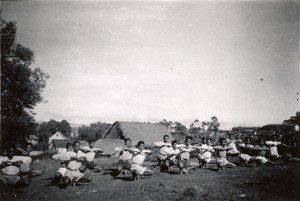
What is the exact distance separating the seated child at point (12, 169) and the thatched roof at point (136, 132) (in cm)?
3272

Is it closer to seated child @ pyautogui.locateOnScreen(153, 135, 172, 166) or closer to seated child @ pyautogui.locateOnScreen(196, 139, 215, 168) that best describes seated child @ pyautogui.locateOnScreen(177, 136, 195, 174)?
seated child @ pyautogui.locateOnScreen(196, 139, 215, 168)

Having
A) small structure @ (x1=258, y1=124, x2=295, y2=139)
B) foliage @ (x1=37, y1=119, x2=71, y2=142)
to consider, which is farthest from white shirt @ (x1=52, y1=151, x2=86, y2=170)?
foliage @ (x1=37, y1=119, x2=71, y2=142)

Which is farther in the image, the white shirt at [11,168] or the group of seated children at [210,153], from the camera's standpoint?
the group of seated children at [210,153]

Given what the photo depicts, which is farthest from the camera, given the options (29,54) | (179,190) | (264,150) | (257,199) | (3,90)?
(29,54)

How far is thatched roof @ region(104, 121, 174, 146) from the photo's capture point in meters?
43.8

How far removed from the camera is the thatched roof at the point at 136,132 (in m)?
43.8

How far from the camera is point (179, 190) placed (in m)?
8.73

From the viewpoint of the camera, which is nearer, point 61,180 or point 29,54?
point 61,180

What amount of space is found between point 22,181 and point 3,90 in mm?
13230

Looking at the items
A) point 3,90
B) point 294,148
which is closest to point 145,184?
point 294,148

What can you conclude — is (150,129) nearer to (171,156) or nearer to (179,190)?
(171,156)

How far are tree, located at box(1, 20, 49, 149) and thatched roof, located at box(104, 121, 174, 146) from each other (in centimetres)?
2124

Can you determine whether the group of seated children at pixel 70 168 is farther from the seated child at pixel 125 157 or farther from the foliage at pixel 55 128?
the foliage at pixel 55 128

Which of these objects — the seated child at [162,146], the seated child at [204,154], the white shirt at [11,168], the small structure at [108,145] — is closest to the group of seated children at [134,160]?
the seated child at [162,146]
